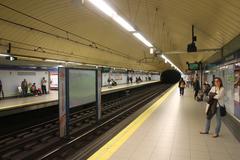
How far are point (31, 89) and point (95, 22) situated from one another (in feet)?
32.5

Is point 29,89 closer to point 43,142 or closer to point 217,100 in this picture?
point 43,142

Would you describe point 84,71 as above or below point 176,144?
above

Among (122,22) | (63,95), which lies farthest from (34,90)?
(122,22)

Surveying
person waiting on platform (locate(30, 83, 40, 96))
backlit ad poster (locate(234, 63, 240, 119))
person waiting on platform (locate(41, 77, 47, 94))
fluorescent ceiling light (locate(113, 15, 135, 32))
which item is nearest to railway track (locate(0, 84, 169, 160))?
fluorescent ceiling light (locate(113, 15, 135, 32))

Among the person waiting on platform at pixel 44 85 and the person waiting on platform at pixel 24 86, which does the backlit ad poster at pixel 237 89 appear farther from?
the person waiting on platform at pixel 44 85

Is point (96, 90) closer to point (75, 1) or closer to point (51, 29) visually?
point (51, 29)

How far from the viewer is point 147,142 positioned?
18.6 ft

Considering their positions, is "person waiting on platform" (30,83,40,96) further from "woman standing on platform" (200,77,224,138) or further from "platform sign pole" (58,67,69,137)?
"woman standing on platform" (200,77,224,138)

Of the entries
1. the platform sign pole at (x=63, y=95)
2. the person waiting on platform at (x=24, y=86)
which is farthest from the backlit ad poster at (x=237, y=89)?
the person waiting on platform at (x=24, y=86)

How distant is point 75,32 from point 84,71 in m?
4.46

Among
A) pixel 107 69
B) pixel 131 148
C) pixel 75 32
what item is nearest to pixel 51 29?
pixel 75 32

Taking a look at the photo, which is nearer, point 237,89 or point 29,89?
point 237,89

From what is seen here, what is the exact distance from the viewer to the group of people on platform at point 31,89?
1816 cm

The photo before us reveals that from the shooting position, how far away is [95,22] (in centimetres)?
1247
